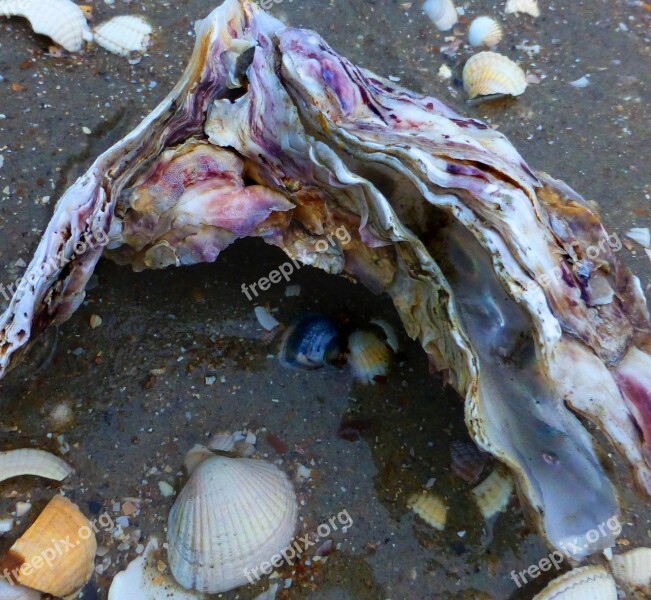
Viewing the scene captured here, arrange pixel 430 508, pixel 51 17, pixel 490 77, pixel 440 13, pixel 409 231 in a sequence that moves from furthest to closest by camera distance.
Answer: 1. pixel 440 13
2. pixel 490 77
3. pixel 51 17
4. pixel 430 508
5. pixel 409 231

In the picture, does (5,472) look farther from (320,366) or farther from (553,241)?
(553,241)

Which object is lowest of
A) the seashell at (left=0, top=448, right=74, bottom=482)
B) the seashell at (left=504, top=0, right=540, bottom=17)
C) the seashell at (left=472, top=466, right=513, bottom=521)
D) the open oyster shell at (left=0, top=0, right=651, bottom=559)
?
the seashell at (left=0, top=448, right=74, bottom=482)

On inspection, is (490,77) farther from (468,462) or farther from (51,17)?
(51,17)

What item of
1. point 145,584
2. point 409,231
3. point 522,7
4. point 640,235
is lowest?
point 145,584

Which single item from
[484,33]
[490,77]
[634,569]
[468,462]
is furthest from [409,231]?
[484,33]

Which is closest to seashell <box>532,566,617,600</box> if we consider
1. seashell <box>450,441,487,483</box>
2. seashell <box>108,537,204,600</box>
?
seashell <box>450,441,487,483</box>

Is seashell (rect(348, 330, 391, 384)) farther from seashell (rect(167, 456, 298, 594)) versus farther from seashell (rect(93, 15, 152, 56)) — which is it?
seashell (rect(93, 15, 152, 56))
